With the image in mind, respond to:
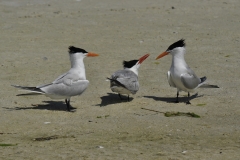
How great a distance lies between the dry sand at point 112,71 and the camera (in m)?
5.35

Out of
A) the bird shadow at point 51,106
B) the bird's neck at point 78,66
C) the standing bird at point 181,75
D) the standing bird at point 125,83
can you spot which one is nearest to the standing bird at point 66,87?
the bird's neck at point 78,66

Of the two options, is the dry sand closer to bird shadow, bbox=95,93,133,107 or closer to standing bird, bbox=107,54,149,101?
bird shadow, bbox=95,93,133,107

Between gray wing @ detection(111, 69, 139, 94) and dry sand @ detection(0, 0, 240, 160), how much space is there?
0.20 metres

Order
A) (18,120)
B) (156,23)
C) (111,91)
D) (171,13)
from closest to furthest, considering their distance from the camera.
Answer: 1. (18,120)
2. (111,91)
3. (156,23)
4. (171,13)

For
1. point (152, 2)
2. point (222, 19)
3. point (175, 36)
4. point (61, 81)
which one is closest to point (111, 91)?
point (61, 81)

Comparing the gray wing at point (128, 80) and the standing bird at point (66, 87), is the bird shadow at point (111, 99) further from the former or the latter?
the standing bird at point (66, 87)

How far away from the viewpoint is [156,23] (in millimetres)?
11719

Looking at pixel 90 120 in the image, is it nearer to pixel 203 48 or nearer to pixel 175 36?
pixel 203 48

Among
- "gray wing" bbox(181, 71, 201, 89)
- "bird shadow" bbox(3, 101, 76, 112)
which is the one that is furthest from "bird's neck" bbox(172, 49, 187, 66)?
"bird shadow" bbox(3, 101, 76, 112)

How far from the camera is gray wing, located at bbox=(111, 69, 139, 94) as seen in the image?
279 inches

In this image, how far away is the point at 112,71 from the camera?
8531mm

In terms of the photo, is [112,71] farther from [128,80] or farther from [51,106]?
[51,106]

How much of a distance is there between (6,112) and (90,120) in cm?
103

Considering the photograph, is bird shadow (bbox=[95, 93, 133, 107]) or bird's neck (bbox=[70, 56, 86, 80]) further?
bird shadow (bbox=[95, 93, 133, 107])
